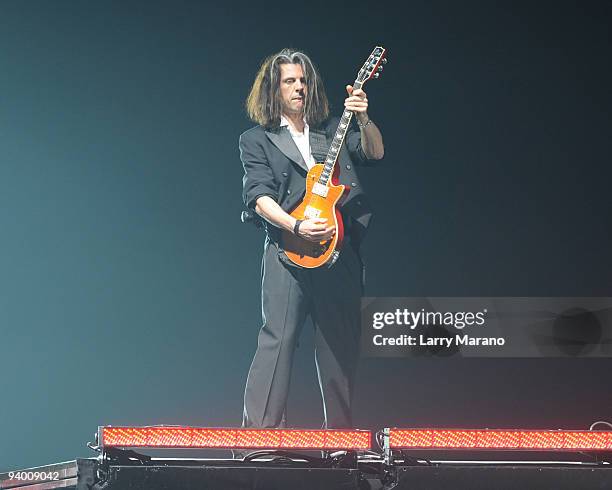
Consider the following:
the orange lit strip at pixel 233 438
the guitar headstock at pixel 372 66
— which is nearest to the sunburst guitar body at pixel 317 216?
the guitar headstock at pixel 372 66

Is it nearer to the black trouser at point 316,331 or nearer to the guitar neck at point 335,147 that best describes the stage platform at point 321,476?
the black trouser at point 316,331

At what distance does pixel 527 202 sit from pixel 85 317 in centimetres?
231

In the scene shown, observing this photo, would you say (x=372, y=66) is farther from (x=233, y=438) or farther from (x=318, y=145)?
(x=233, y=438)

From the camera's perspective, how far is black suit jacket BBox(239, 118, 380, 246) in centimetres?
496

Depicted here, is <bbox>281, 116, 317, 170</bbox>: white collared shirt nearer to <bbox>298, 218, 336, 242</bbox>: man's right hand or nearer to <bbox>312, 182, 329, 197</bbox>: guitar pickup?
<bbox>312, 182, 329, 197</bbox>: guitar pickup

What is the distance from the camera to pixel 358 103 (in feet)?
16.3

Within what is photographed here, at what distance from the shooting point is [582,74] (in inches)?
217

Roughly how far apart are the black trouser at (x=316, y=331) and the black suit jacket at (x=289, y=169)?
0.19 meters

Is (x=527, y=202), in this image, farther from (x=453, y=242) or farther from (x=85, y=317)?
(x=85, y=317)

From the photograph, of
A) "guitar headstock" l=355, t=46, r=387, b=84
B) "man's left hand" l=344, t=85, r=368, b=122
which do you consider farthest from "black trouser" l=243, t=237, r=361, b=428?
"guitar headstock" l=355, t=46, r=387, b=84

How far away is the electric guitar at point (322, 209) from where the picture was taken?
486 centimetres

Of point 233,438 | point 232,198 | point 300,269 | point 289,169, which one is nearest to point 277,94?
point 289,169

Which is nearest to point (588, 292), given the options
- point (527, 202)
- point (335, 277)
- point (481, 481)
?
point (527, 202)

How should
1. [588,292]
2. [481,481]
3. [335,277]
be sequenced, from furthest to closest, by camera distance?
[588,292]
[335,277]
[481,481]
